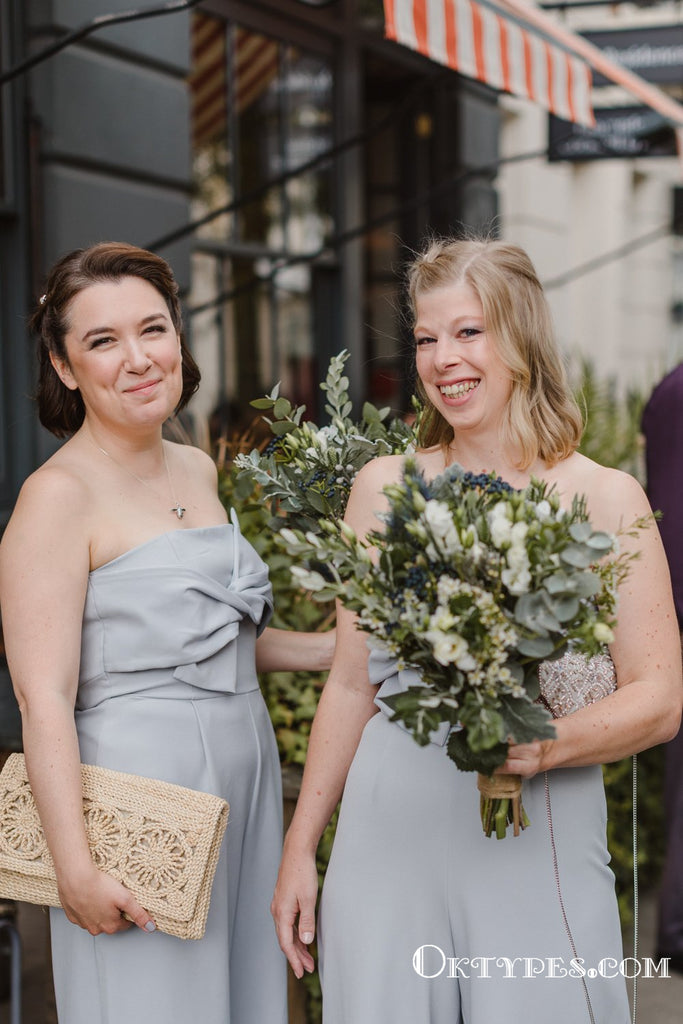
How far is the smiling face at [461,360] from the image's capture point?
6.72 ft

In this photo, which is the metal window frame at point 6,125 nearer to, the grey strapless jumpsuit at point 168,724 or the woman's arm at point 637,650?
the grey strapless jumpsuit at point 168,724

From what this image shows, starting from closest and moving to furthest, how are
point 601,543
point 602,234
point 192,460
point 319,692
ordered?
point 601,543 < point 192,460 < point 319,692 < point 602,234

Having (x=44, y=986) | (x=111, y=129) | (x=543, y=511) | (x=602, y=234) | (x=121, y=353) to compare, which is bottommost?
(x=44, y=986)

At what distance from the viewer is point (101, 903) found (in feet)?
6.72

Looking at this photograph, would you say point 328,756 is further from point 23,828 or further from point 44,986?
point 44,986

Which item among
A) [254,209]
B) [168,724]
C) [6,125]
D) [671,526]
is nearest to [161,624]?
[168,724]

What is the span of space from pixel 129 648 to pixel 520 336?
94cm

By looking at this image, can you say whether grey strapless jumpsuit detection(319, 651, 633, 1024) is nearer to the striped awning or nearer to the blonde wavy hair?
the blonde wavy hair

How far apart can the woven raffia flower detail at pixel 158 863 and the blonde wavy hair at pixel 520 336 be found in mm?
940

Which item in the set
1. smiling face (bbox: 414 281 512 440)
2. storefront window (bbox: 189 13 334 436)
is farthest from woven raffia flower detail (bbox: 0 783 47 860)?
storefront window (bbox: 189 13 334 436)

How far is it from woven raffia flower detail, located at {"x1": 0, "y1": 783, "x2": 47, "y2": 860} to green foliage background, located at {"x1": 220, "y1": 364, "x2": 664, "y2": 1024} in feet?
2.47

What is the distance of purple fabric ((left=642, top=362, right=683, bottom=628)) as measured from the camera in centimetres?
354

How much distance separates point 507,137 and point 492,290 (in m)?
9.15

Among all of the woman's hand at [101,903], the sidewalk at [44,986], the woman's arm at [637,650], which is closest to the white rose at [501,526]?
the woman's arm at [637,650]
